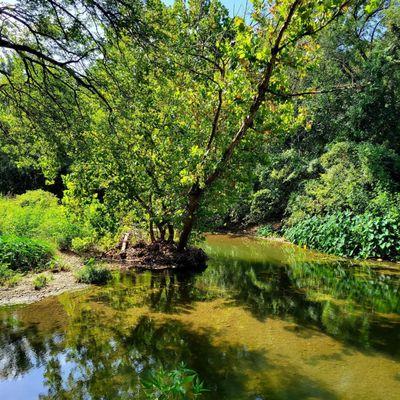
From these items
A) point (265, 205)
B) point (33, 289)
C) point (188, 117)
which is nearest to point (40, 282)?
point (33, 289)

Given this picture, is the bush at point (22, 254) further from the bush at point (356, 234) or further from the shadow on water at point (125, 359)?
the bush at point (356, 234)

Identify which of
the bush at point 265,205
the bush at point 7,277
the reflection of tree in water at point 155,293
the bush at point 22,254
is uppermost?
the bush at point 265,205

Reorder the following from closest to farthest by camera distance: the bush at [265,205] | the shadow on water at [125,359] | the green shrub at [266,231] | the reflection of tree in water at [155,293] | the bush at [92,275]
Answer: the shadow on water at [125,359]
the reflection of tree in water at [155,293]
the bush at [92,275]
the green shrub at [266,231]
the bush at [265,205]

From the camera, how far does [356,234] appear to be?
12.9 m

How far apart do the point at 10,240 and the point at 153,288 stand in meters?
3.73

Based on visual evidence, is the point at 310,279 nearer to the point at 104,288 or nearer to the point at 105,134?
the point at 104,288

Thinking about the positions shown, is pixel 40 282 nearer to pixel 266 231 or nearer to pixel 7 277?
pixel 7 277

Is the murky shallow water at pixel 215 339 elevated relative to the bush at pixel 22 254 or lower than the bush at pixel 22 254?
lower

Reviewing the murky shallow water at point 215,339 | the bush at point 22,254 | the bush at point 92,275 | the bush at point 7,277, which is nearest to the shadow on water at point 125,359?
the murky shallow water at point 215,339

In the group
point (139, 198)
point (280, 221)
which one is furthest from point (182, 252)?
point (280, 221)

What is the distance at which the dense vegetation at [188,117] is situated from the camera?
6.41 m

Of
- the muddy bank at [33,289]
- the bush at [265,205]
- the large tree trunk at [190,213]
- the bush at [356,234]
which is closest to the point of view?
the muddy bank at [33,289]

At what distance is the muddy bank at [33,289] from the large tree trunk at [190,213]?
3146mm

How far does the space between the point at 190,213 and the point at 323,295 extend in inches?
155
